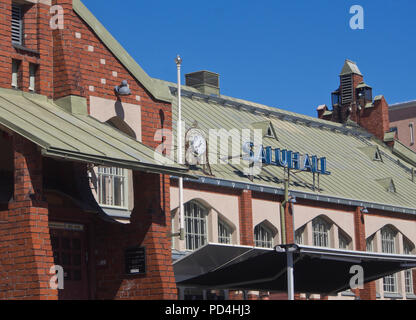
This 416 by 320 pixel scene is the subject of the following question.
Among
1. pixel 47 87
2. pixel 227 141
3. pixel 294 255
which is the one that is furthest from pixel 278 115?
pixel 47 87

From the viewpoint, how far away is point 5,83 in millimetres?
17969

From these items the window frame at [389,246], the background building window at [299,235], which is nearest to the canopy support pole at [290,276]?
the background building window at [299,235]

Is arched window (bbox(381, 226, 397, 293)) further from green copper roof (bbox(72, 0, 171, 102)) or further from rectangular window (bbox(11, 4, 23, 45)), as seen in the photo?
rectangular window (bbox(11, 4, 23, 45))

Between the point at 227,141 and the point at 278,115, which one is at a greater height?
the point at 278,115

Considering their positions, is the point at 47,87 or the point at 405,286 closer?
the point at 47,87

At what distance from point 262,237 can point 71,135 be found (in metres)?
22.1

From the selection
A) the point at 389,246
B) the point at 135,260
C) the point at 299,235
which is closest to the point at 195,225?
the point at 299,235

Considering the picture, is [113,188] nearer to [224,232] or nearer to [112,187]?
[112,187]

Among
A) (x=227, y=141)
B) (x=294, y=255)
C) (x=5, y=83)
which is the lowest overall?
(x=294, y=255)

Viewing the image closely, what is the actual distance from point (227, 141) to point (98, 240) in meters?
20.7

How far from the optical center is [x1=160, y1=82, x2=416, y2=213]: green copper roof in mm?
39406

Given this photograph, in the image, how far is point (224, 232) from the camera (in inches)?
1428
